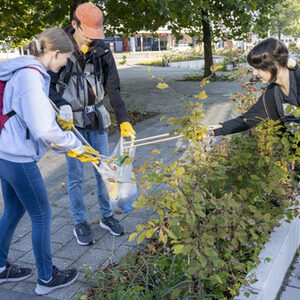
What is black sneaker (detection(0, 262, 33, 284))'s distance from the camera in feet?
8.95

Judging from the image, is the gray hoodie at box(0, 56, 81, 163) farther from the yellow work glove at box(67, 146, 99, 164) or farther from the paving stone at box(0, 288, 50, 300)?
the paving stone at box(0, 288, 50, 300)

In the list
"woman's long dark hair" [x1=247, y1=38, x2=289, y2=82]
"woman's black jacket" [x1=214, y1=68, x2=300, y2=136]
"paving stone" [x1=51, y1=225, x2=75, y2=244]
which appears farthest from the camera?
"paving stone" [x1=51, y1=225, x2=75, y2=244]

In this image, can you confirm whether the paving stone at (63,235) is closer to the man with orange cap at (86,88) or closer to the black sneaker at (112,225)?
the man with orange cap at (86,88)

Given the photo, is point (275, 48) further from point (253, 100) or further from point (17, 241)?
point (17, 241)

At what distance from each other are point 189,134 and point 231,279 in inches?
39.2

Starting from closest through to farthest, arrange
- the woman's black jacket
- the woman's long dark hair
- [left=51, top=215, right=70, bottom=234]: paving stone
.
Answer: the woman's long dark hair, the woman's black jacket, [left=51, top=215, right=70, bottom=234]: paving stone

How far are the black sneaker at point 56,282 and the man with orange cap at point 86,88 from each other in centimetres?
55

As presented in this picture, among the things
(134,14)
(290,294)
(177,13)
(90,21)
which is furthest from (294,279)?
(134,14)

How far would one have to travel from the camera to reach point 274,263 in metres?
2.42

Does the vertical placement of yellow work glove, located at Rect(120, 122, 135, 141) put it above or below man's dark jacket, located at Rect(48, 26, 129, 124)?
below

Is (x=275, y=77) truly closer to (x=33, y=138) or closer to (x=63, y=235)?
(x=33, y=138)

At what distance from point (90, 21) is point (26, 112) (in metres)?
1.05

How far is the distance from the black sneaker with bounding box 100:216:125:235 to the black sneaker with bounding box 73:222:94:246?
21cm

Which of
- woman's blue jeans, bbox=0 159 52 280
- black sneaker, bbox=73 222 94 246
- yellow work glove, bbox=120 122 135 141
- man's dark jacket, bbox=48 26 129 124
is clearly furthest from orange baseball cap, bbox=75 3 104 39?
black sneaker, bbox=73 222 94 246
